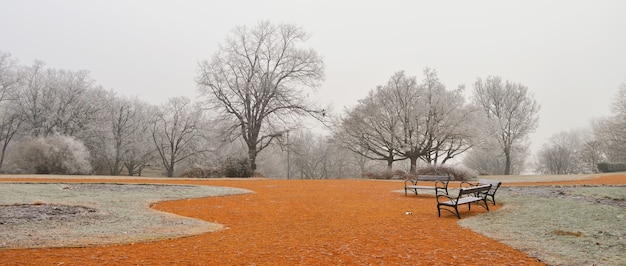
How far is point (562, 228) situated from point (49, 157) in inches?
1483

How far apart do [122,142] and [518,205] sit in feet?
157

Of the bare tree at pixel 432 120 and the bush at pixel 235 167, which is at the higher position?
the bare tree at pixel 432 120

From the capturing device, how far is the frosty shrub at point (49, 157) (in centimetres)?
3300

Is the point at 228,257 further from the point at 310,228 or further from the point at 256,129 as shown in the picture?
the point at 256,129

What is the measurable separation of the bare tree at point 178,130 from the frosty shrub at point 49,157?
14.5m

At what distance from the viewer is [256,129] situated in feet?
113

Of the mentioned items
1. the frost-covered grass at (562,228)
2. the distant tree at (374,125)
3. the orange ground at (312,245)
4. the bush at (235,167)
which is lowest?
the orange ground at (312,245)

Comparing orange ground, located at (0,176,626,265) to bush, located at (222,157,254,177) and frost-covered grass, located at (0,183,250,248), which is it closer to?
frost-covered grass, located at (0,183,250,248)

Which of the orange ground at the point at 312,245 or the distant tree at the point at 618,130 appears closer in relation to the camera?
the orange ground at the point at 312,245

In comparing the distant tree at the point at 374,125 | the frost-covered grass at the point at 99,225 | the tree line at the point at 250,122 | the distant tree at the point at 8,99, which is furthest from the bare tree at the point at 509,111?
the distant tree at the point at 8,99

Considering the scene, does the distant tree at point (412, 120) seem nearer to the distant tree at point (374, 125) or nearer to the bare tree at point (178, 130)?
the distant tree at point (374, 125)

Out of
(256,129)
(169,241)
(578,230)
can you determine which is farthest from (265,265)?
(256,129)

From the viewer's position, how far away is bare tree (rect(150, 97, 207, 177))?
5052 centimetres

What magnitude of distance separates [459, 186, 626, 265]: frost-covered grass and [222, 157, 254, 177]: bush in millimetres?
19836
